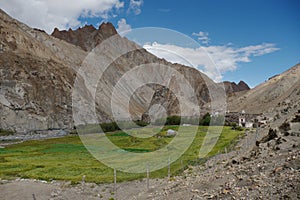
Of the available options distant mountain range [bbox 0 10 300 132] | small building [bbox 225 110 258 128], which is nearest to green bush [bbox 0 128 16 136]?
distant mountain range [bbox 0 10 300 132]

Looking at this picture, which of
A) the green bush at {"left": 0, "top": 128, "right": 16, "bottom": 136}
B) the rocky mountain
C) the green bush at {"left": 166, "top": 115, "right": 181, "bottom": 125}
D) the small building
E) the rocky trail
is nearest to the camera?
the rocky trail

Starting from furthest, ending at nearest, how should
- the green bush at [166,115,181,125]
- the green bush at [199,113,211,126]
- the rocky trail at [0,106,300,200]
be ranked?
the green bush at [166,115,181,125]
the green bush at [199,113,211,126]
the rocky trail at [0,106,300,200]

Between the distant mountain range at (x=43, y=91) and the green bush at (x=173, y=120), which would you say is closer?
the distant mountain range at (x=43, y=91)

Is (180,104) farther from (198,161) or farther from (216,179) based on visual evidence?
(216,179)

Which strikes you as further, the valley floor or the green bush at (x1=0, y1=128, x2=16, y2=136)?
the green bush at (x1=0, y1=128, x2=16, y2=136)

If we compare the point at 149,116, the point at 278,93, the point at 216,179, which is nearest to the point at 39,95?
the point at 149,116

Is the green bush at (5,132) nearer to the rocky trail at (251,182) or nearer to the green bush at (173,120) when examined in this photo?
the green bush at (173,120)

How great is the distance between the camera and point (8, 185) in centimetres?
3209

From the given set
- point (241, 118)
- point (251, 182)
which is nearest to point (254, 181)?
point (251, 182)

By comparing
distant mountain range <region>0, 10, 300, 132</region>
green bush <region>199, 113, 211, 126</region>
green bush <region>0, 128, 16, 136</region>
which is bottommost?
green bush <region>0, 128, 16, 136</region>

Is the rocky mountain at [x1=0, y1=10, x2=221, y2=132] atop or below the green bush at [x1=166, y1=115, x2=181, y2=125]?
atop

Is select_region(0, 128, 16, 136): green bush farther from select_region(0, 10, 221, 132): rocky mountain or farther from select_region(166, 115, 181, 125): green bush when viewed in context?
select_region(166, 115, 181, 125): green bush

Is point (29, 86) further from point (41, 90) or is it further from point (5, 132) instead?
point (5, 132)

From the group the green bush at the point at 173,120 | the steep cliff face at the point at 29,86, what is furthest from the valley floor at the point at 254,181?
the green bush at the point at 173,120
